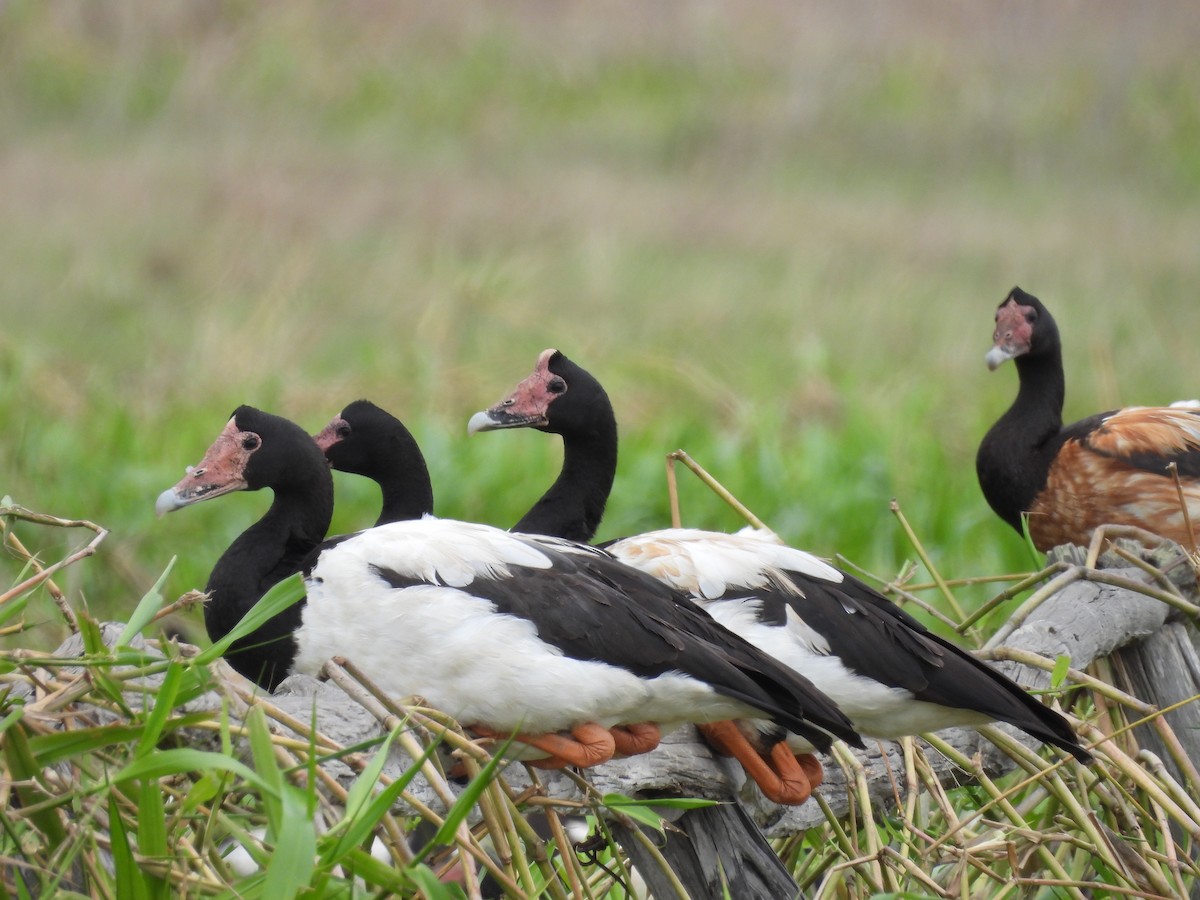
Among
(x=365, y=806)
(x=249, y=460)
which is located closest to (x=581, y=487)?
(x=249, y=460)

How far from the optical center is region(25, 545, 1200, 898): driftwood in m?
2.25

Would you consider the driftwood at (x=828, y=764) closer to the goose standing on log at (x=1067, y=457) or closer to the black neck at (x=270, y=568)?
the black neck at (x=270, y=568)

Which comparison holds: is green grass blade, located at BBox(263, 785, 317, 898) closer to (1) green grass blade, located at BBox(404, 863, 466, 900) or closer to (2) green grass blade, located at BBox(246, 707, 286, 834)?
(2) green grass blade, located at BBox(246, 707, 286, 834)

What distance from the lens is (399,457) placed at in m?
3.47

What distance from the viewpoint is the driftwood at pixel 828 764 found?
2.25 m

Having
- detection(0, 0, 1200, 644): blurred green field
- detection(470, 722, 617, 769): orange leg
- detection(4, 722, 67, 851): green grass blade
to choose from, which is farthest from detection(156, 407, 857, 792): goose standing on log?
detection(0, 0, 1200, 644): blurred green field

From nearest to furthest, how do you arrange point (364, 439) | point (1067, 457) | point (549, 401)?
1. point (364, 439)
2. point (549, 401)
3. point (1067, 457)

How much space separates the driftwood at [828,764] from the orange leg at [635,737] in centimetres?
2

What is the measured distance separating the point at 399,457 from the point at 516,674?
3.44 feet

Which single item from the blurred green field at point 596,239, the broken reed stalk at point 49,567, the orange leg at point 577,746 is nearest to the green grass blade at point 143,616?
the broken reed stalk at point 49,567

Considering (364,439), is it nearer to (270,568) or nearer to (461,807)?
(270,568)

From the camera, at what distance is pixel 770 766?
2.68 metres

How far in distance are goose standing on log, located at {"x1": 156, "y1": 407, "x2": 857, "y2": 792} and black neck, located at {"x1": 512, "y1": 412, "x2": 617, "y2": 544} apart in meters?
0.80

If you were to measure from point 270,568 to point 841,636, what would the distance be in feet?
3.46
